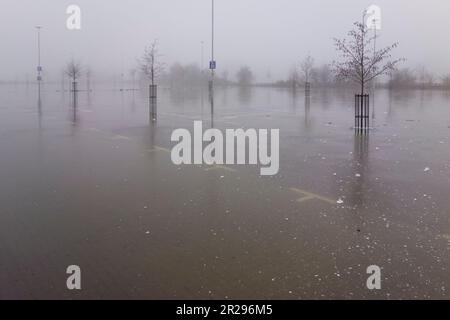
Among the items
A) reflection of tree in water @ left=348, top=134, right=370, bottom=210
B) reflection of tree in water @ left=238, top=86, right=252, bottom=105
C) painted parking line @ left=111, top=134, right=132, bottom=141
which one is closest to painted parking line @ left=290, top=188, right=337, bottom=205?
reflection of tree in water @ left=348, top=134, right=370, bottom=210

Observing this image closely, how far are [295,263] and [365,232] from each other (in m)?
1.31

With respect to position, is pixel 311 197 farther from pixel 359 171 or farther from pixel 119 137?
pixel 119 137

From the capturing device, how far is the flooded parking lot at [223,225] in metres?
4.11

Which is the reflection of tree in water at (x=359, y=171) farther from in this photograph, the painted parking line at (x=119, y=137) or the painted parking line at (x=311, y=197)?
the painted parking line at (x=119, y=137)

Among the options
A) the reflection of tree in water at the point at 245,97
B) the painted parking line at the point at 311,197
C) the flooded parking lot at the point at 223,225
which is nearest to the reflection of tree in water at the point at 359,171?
the flooded parking lot at the point at 223,225

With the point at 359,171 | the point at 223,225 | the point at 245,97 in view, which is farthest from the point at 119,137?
the point at 245,97

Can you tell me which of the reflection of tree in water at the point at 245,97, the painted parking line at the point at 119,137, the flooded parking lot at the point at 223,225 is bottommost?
the flooded parking lot at the point at 223,225

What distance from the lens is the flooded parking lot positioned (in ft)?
13.5

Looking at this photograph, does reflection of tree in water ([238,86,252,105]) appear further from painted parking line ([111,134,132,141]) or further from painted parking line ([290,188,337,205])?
painted parking line ([290,188,337,205])

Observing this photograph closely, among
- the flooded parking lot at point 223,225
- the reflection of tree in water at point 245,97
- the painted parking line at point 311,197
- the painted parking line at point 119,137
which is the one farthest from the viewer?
the reflection of tree in water at point 245,97

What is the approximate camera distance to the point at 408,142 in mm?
12953

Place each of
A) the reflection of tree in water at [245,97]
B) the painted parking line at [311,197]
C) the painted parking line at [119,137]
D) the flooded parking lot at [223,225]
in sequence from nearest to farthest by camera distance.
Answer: the flooded parking lot at [223,225], the painted parking line at [311,197], the painted parking line at [119,137], the reflection of tree in water at [245,97]

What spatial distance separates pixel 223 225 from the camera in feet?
18.6

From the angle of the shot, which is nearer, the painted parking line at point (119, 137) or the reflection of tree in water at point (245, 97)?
the painted parking line at point (119, 137)
